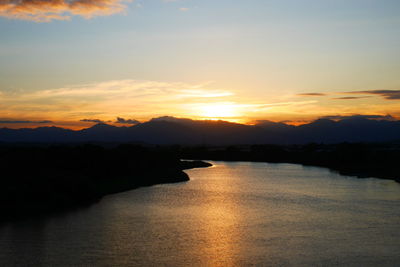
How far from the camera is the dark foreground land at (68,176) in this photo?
3591 centimetres

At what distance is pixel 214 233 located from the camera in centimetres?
2786

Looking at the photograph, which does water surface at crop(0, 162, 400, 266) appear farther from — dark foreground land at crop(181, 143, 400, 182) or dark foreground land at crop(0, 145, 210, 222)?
dark foreground land at crop(181, 143, 400, 182)

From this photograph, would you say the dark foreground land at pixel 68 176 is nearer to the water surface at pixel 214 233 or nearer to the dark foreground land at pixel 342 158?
the water surface at pixel 214 233

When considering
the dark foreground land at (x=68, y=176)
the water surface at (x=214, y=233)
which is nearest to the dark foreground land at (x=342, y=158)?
the dark foreground land at (x=68, y=176)

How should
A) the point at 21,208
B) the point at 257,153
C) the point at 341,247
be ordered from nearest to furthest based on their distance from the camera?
the point at 341,247 → the point at 21,208 → the point at 257,153

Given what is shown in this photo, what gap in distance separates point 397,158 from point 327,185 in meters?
48.7

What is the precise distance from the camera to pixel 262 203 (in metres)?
40.2

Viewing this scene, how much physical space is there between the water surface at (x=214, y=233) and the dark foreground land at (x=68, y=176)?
2740 mm

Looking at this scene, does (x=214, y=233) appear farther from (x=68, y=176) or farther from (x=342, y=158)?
(x=342, y=158)

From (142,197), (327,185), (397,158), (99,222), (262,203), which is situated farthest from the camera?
(397,158)

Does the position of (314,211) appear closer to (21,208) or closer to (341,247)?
(341,247)

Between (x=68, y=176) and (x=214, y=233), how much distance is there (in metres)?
20.8

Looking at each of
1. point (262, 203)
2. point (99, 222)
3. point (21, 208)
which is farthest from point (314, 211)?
point (21, 208)

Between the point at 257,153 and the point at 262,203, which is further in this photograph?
the point at 257,153
